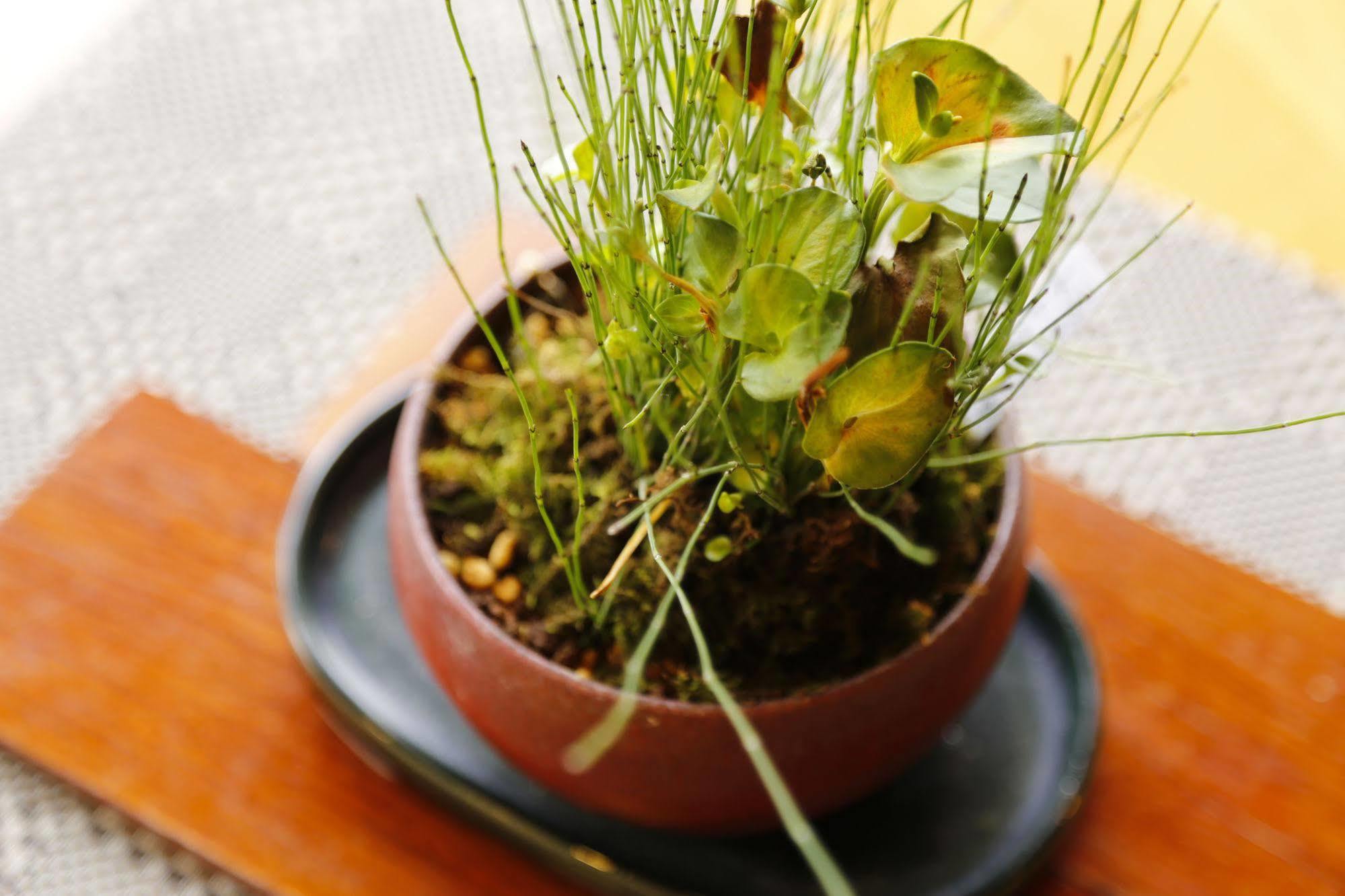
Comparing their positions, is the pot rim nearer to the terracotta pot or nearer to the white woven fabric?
the terracotta pot

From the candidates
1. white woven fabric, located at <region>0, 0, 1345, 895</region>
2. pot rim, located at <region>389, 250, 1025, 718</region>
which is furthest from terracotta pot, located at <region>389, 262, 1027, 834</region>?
white woven fabric, located at <region>0, 0, 1345, 895</region>

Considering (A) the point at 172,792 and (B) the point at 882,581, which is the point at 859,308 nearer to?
(B) the point at 882,581

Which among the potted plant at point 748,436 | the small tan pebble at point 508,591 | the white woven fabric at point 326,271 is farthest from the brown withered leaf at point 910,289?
the white woven fabric at point 326,271

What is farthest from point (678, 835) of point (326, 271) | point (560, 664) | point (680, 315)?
point (326, 271)

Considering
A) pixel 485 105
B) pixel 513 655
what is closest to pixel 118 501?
pixel 513 655

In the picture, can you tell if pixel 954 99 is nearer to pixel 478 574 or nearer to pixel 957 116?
pixel 957 116

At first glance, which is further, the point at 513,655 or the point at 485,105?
the point at 485,105
